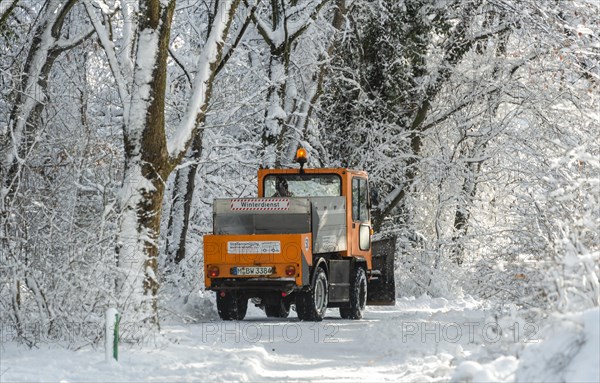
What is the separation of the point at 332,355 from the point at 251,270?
481 centimetres

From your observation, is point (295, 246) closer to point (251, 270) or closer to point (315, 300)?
point (251, 270)

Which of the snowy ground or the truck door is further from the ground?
the truck door

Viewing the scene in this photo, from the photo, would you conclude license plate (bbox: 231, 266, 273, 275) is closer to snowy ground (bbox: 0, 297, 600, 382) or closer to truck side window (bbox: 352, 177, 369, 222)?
snowy ground (bbox: 0, 297, 600, 382)

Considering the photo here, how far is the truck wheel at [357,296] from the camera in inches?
725

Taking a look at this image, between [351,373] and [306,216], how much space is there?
702 cm

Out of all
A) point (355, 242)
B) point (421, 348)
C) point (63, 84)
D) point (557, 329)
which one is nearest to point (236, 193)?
point (63, 84)

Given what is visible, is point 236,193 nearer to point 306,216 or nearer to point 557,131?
point 306,216

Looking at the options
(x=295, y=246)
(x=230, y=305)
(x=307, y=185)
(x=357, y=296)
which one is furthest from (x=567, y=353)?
(x=307, y=185)

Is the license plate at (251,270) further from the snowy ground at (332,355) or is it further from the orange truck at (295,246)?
the snowy ground at (332,355)

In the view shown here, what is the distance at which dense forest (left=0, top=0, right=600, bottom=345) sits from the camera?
40.1 ft

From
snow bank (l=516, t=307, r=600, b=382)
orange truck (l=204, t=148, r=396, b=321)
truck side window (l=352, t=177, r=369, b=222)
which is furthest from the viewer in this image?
truck side window (l=352, t=177, r=369, b=222)

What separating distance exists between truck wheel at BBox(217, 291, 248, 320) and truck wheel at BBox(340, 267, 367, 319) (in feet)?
5.96

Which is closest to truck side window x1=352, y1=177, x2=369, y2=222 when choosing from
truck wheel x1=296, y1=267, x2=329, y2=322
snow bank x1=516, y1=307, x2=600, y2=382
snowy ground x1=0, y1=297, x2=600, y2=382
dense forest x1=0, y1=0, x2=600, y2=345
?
truck wheel x1=296, y1=267, x2=329, y2=322

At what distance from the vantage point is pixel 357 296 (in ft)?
60.4
